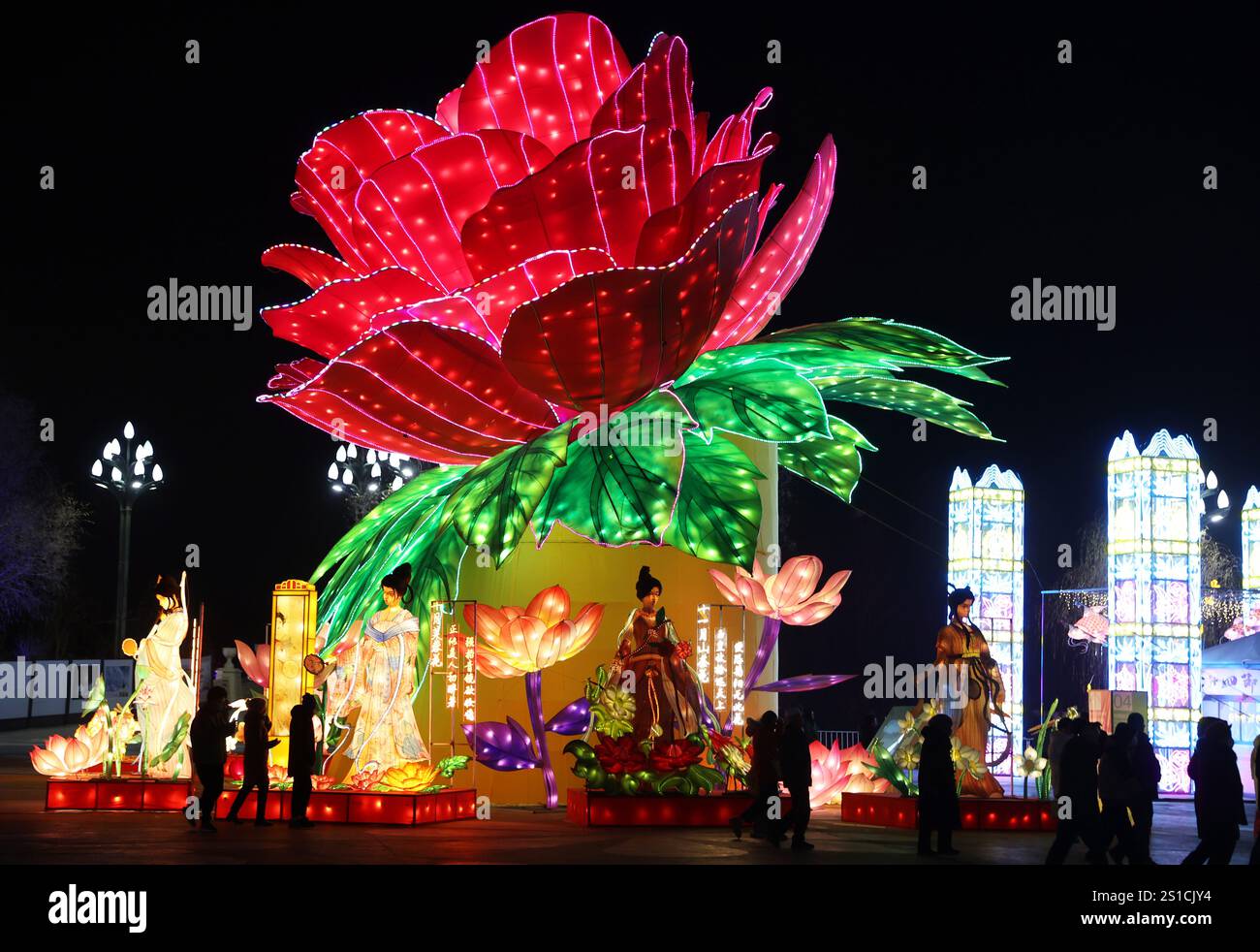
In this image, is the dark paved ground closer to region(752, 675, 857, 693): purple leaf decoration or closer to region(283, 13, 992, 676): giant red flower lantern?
region(752, 675, 857, 693): purple leaf decoration

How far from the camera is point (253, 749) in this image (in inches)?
568

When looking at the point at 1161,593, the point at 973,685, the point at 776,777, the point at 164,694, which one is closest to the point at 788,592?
the point at 973,685

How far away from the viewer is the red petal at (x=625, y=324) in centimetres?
1324

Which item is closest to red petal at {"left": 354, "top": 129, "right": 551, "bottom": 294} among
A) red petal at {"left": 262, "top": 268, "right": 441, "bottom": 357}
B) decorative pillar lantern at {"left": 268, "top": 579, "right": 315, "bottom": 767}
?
red petal at {"left": 262, "top": 268, "right": 441, "bottom": 357}

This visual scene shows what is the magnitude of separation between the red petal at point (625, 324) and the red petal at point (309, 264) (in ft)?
10.2

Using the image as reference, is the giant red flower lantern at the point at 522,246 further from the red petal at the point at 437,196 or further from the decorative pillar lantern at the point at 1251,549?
the decorative pillar lantern at the point at 1251,549

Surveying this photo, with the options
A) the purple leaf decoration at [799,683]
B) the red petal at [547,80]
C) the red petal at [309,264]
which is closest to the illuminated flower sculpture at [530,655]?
the purple leaf decoration at [799,683]

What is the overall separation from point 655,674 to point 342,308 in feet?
15.5

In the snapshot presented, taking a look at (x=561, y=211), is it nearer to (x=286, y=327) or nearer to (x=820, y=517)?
(x=286, y=327)

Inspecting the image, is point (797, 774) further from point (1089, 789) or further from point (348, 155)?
point (348, 155)

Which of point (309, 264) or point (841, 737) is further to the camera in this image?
point (841, 737)

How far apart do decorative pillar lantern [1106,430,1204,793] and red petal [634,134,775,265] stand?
12.3 meters

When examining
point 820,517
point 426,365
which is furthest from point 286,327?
point 820,517
